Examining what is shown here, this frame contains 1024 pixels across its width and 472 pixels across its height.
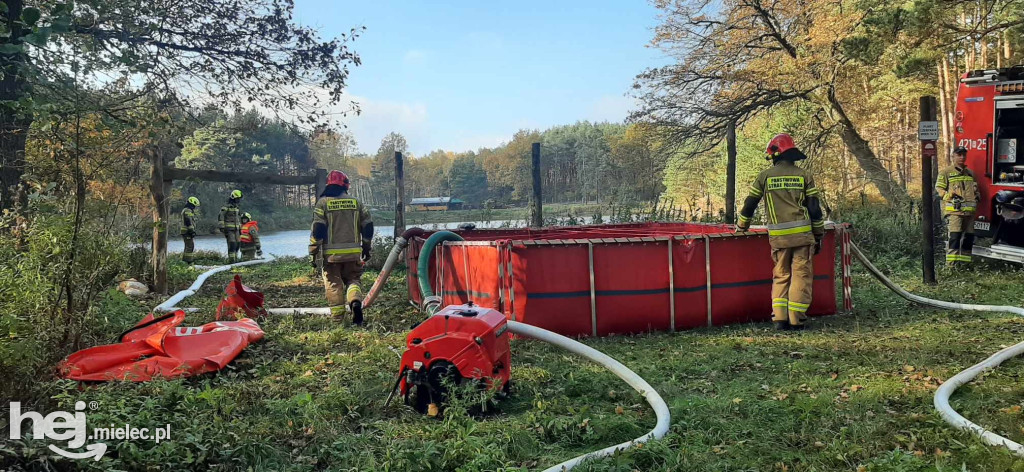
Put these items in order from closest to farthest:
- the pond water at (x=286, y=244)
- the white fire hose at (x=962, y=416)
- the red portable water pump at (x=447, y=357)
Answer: the white fire hose at (x=962, y=416), the red portable water pump at (x=447, y=357), the pond water at (x=286, y=244)

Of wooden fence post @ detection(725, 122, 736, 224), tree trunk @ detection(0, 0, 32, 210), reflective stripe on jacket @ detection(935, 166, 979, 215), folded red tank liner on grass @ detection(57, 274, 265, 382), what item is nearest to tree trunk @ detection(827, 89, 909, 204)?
wooden fence post @ detection(725, 122, 736, 224)

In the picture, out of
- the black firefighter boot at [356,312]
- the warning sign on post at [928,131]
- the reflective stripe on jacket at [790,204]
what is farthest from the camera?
the warning sign on post at [928,131]

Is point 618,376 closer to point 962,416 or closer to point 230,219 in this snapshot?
point 962,416

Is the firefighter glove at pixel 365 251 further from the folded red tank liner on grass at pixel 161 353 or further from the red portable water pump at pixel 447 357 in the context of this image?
the red portable water pump at pixel 447 357

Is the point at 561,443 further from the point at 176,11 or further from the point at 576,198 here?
the point at 576,198

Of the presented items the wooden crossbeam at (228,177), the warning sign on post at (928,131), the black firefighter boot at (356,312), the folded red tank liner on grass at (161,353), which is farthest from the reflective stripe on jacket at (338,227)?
the warning sign on post at (928,131)

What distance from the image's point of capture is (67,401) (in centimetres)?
352

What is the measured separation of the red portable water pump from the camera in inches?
168

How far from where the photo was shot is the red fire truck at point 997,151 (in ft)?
31.5

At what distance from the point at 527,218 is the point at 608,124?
90.4 metres

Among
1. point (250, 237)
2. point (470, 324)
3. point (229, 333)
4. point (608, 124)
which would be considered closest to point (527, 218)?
point (250, 237)

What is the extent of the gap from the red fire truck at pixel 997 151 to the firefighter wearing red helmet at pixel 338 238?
9.51 meters

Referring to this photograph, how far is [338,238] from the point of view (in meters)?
8.03

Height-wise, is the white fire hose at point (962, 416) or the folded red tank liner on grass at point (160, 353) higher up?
the folded red tank liner on grass at point (160, 353)
